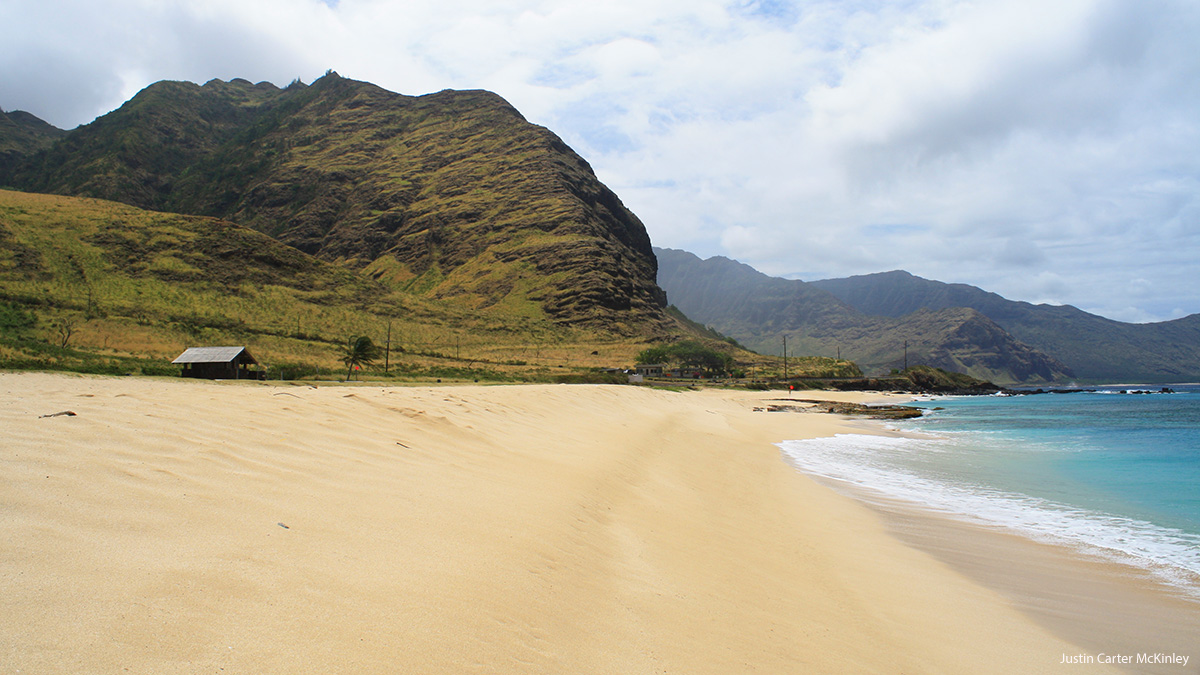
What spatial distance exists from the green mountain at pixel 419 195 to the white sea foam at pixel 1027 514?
9306cm

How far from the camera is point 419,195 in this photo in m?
160

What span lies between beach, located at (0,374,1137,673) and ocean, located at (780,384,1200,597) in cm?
314

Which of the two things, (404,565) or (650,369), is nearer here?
(404,565)

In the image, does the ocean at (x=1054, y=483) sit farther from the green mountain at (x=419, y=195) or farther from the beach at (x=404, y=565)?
the green mountain at (x=419, y=195)

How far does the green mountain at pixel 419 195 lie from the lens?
12350 centimetres

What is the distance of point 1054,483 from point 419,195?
165624mm

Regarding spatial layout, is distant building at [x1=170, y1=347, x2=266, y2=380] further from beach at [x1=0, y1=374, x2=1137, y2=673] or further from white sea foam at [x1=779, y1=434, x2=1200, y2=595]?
white sea foam at [x1=779, y1=434, x2=1200, y2=595]

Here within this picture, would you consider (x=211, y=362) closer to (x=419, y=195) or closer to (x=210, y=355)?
(x=210, y=355)

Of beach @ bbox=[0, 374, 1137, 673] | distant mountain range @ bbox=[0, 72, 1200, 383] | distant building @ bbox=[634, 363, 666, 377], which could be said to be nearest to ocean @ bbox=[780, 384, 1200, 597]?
beach @ bbox=[0, 374, 1137, 673]

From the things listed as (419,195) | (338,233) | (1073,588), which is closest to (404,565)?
(1073,588)

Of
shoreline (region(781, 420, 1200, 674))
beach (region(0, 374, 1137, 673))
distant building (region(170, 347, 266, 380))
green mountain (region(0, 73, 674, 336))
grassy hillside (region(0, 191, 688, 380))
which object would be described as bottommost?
shoreline (region(781, 420, 1200, 674))

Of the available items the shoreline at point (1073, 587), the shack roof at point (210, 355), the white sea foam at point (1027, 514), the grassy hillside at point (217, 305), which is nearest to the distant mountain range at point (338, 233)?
the grassy hillside at point (217, 305)

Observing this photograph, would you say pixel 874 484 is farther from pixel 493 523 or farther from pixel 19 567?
pixel 19 567

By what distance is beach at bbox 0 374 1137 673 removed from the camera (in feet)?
8.33
